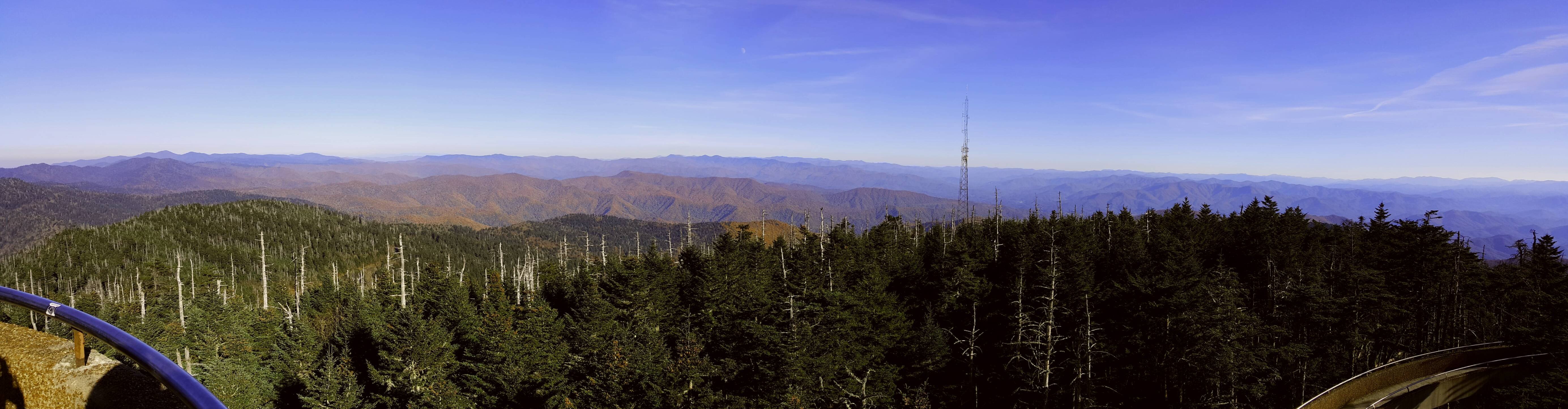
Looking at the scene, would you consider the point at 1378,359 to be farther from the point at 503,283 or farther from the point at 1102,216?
the point at 503,283

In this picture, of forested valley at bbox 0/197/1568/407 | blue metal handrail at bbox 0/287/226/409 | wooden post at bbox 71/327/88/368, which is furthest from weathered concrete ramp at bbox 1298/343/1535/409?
wooden post at bbox 71/327/88/368

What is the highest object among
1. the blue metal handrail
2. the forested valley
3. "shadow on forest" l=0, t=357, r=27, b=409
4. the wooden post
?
the blue metal handrail

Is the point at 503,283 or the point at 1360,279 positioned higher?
the point at 1360,279

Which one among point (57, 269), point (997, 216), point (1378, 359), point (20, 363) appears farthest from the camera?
point (57, 269)

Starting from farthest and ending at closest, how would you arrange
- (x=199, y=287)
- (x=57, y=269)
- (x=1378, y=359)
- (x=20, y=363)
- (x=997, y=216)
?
(x=57, y=269), (x=199, y=287), (x=997, y=216), (x=1378, y=359), (x=20, y=363)

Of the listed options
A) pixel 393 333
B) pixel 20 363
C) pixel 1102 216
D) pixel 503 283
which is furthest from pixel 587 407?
pixel 1102 216

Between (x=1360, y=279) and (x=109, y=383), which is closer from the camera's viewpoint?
(x=109, y=383)

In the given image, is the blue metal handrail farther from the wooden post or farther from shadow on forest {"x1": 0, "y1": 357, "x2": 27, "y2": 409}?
shadow on forest {"x1": 0, "y1": 357, "x2": 27, "y2": 409}
